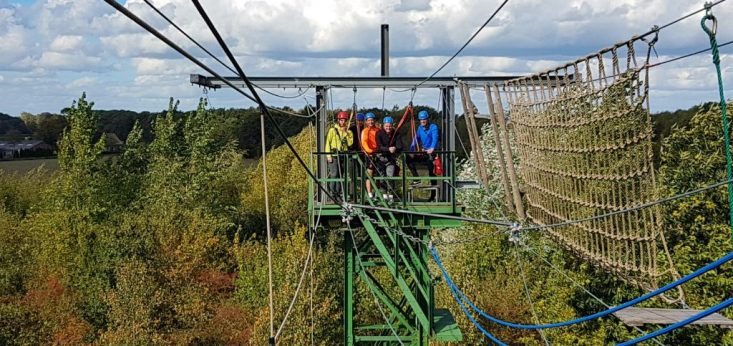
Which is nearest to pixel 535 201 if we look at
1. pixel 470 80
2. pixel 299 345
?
pixel 470 80

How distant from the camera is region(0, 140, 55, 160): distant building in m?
62.3

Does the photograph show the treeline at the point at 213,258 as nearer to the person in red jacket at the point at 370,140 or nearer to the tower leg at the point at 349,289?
the person in red jacket at the point at 370,140

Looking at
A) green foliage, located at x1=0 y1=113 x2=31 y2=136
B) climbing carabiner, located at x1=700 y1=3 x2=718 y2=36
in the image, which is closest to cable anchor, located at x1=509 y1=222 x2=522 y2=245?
climbing carabiner, located at x1=700 y1=3 x2=718 y2=36

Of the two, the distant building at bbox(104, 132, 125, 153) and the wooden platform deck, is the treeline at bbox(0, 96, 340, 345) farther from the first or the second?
the wooden platform deck

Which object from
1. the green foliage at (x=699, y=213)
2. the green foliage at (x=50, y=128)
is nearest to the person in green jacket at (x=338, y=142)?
the green foliage at (x=699, y=213)

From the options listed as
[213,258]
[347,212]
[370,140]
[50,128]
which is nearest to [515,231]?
[347,212]

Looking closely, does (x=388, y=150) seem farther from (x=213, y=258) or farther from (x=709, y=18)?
(x=213, y=258)

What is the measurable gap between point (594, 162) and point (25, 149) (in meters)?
60.6

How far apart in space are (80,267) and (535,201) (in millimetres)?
23227

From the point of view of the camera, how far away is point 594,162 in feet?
26.8

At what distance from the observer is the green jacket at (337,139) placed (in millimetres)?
12938

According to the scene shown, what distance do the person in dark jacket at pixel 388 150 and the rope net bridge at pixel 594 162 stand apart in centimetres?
332

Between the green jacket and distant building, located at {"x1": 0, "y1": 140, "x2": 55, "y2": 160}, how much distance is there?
176 feet

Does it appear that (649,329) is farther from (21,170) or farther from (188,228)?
(21,170)
